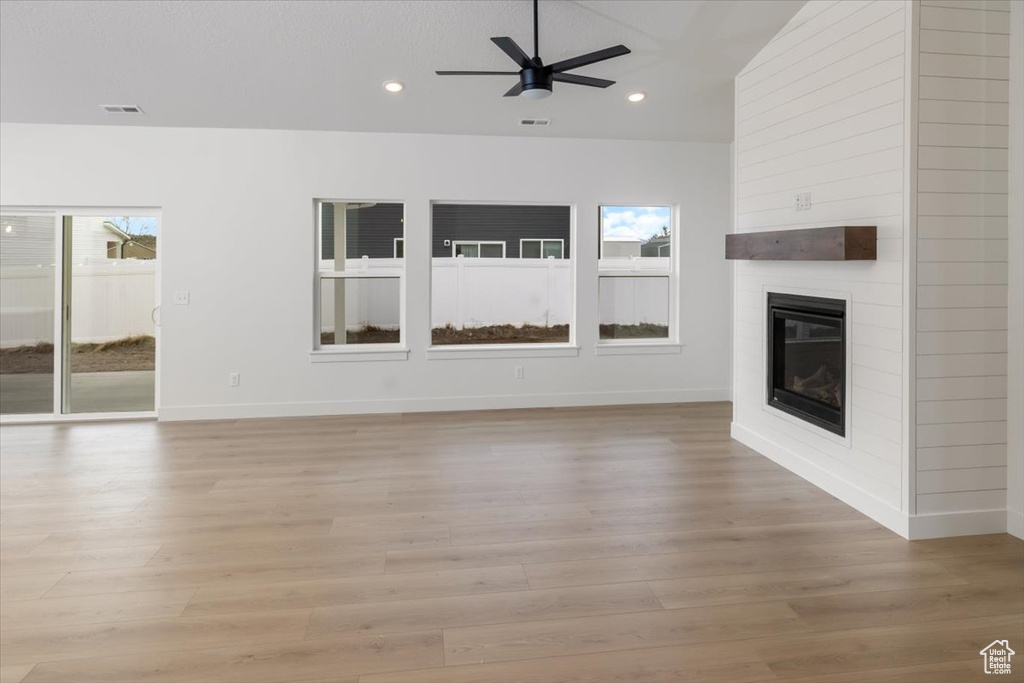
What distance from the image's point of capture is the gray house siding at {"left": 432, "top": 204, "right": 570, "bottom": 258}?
6.33 metres

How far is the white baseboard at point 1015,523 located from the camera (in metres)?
3.11

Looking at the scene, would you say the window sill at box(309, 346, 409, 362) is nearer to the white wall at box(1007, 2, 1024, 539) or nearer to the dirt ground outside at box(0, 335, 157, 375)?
the dirt ground outside at box(0, 335, 157, 375)

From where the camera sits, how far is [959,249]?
3.08 m

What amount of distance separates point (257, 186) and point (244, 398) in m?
1.97

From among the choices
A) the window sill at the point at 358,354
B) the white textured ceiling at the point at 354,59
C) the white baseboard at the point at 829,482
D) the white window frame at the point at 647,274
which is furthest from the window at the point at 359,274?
the white baseboard at the point at 829,482

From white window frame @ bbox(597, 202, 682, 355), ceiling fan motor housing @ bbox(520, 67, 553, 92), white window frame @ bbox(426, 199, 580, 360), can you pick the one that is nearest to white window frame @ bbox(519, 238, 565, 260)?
white window frame @ bbox(426, 199, 580, 360)

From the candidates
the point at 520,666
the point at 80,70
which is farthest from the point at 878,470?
the point at 80,70

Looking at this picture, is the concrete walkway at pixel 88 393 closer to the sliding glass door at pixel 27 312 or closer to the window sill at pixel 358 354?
the sliding glass door at pixel 27 312

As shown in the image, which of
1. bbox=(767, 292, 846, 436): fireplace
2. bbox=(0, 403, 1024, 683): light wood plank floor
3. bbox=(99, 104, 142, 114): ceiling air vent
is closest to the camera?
bbox=(0, 403, 1024, 683): light wood plank floor

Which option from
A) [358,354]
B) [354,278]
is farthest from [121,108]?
[358,354]

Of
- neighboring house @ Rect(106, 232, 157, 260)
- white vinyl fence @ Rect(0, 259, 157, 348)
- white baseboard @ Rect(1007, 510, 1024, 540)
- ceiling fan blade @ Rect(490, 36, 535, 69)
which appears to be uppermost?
ceiling fan blade @ Rect(490, 36, 535, 69)

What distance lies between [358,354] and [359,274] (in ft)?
2.60

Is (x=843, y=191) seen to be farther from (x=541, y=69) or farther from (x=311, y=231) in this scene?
(x=311, y=231)

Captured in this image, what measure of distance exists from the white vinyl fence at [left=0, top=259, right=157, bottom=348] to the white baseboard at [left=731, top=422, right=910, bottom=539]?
5394 millimetres
